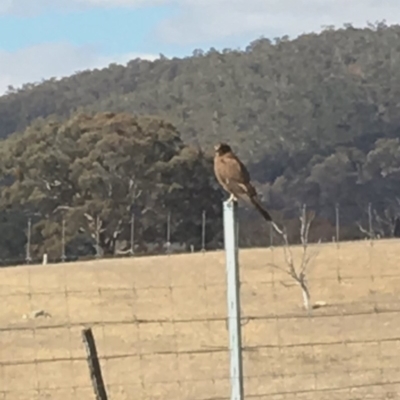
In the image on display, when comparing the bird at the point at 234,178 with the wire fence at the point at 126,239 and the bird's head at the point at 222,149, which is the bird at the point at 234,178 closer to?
the bird's head at the point at 222,149

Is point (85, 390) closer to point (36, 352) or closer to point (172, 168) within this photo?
point (36, 352)

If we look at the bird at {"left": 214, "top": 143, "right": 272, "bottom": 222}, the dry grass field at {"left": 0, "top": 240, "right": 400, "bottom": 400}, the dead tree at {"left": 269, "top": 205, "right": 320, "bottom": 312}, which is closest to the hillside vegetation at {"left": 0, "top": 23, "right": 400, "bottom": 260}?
the dry grass field at {"left": 0, "top": 240, "right": 400, "bottom": 400}

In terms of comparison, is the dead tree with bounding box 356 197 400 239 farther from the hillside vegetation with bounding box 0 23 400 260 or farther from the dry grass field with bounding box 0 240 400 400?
the dry grass field with bounding box 0 240 400 400

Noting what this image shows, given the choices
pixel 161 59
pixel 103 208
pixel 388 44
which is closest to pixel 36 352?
pixel 103 208

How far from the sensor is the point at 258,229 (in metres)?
44.0

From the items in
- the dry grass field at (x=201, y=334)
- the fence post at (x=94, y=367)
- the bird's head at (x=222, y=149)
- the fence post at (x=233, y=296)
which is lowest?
the dry grass field at (x=201, y=334)

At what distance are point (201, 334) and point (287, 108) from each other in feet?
178

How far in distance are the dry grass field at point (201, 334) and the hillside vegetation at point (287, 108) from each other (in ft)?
46.6

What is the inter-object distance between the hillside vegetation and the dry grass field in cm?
1420

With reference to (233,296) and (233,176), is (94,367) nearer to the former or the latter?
(233,296)

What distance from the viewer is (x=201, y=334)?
54.3ft

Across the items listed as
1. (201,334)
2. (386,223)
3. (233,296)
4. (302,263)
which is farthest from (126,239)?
(233,296)

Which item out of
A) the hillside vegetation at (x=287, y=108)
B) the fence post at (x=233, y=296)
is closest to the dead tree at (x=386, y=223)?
the hillside vegetation at (x=287, y=108)

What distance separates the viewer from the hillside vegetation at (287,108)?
186 ft
